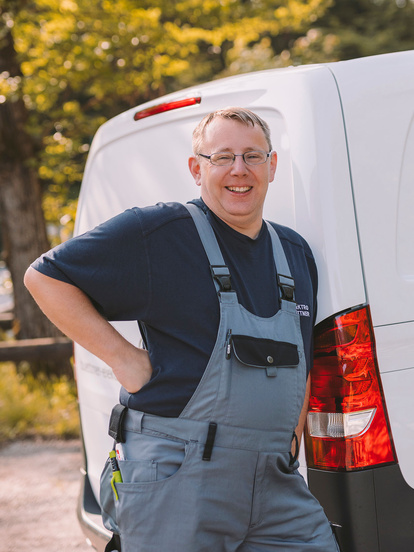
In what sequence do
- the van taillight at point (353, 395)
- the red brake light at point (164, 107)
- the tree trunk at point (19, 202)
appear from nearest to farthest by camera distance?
1. the van taillight at point (353, 395)
2. the red brake light at point (164, 107)
3. the tree trunk at point (19, 202)

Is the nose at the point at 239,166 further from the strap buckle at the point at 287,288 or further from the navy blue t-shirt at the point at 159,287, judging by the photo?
the strap buckle at the point at 287,288

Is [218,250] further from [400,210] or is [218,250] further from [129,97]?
[129,97]

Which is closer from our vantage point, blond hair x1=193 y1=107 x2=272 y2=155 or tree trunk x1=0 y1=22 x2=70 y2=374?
blond hair x1=193 y1=107 x2=272 y2=155

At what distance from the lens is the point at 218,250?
210 cm

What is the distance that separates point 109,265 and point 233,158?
1.77 ft

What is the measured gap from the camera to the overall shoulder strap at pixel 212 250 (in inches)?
80.6

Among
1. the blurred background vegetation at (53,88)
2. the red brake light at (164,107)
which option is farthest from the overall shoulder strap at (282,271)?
the blurred background vegetation at (53,88)

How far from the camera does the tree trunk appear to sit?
732cm

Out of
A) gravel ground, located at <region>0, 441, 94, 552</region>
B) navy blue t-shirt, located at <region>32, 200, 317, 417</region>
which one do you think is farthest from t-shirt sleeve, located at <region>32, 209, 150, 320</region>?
gravel ground, located at <region>0, 441, 94, 552</region>

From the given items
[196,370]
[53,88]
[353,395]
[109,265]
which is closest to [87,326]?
[109,265]

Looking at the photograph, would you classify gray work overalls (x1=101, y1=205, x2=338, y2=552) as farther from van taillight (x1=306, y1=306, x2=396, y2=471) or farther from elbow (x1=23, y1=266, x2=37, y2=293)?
elbow (x1=23, y1=266, x2=37, y2=293)

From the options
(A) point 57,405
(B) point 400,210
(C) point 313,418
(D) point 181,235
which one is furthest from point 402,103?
(A) point 57,405

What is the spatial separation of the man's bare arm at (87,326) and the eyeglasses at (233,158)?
60 centimetres

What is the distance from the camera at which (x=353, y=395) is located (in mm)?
2254
